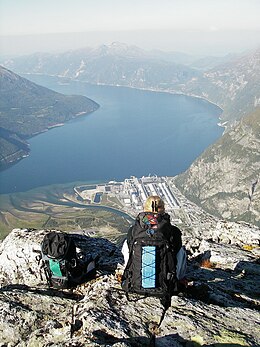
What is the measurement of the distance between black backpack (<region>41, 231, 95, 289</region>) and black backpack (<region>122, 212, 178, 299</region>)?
7.58 ft

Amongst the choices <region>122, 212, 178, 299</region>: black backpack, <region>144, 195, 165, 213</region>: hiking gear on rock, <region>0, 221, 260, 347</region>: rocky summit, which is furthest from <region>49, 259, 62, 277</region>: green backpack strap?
<region>144, 195, 165, 213</region>: hiking gear on rock

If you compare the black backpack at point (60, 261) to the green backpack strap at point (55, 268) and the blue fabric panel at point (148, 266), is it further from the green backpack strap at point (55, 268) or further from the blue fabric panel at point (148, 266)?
the blue fabric panel at point (148, 266)

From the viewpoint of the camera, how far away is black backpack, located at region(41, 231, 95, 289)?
1001cm

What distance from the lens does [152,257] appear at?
8.29 m

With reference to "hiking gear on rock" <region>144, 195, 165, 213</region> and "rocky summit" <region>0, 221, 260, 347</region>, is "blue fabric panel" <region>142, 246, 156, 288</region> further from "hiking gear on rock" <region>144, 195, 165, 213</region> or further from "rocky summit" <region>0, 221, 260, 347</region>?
"hiking gear on rock" <region>144, 195, 165, 213</region>

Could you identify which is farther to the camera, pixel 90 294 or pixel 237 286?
pixel 237 286

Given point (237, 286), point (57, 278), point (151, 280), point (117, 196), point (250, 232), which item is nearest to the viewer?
point (151, 280)

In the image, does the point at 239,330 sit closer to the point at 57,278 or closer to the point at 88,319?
the point at 88,319

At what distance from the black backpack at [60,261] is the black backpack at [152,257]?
231 centimetres

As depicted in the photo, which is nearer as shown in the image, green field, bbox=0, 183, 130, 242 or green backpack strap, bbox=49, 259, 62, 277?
green backpack strap, bbox=49, 259, 62, 277

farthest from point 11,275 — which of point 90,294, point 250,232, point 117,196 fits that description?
point 117,196

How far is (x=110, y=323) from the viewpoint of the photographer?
787 cm

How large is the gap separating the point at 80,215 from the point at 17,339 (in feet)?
533

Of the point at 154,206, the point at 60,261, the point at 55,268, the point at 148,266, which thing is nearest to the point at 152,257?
the point at 148,266
